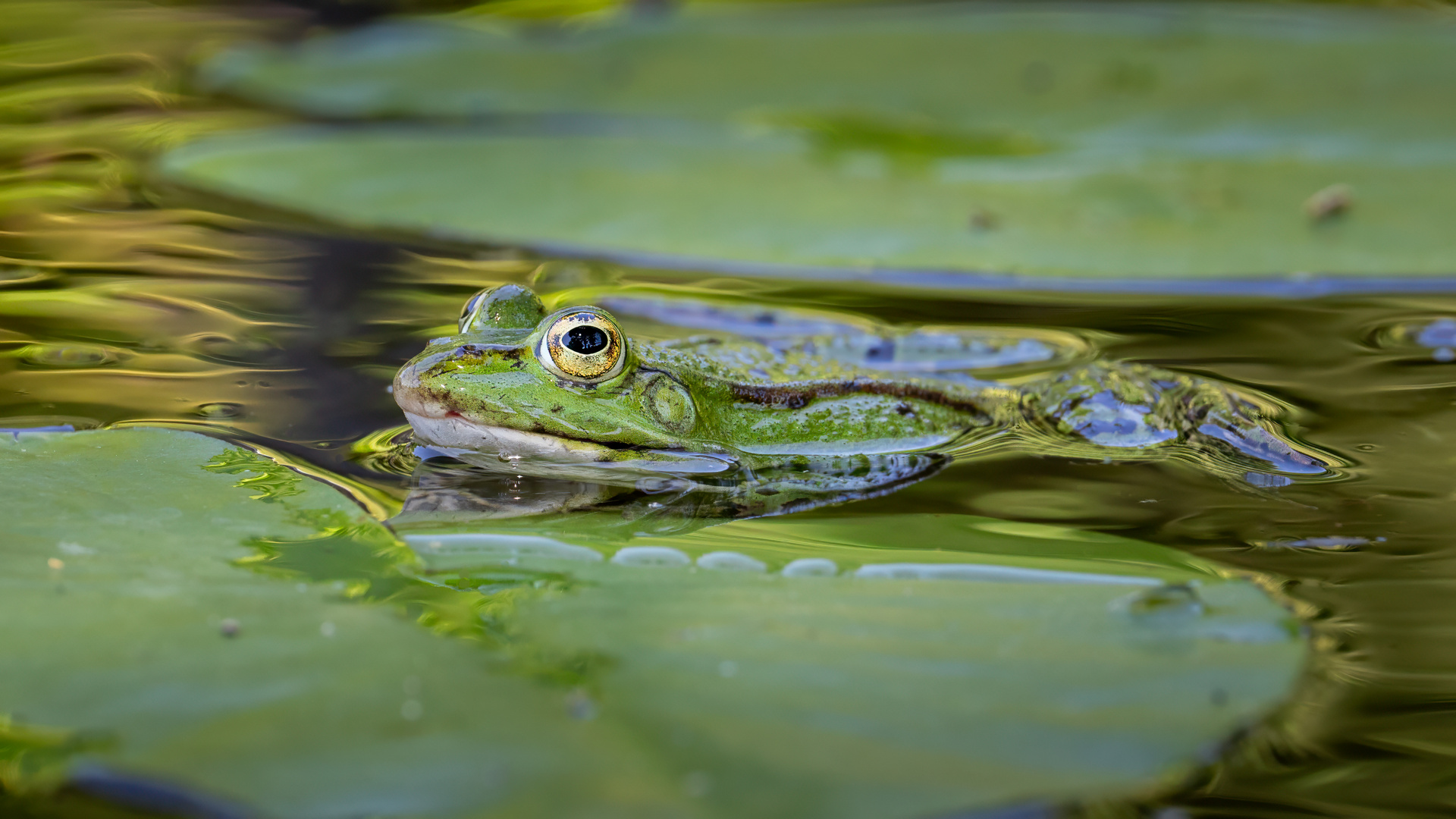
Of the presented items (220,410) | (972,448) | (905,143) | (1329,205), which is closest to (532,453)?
(220,410)

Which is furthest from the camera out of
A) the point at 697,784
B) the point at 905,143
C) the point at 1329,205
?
the point at 905,143

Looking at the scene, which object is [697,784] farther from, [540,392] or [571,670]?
[540,392]

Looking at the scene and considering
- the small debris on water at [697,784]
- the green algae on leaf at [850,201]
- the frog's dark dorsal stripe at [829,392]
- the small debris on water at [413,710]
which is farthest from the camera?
the green algae on leaf at [850,201]

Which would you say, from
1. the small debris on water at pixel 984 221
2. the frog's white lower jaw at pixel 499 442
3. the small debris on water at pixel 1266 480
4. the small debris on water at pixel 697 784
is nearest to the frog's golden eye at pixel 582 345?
the frog's white lower jaw at pixel 499 442

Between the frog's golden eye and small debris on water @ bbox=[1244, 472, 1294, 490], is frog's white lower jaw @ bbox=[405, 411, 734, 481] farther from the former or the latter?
small debris on water @ bbox=[1244, 472, 1294, 490]

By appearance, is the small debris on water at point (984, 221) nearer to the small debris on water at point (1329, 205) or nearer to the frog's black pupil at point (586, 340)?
the small debris on water at point (1329, 205)

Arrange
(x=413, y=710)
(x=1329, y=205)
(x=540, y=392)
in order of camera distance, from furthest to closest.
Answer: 1. (x=1329, y=205)
2. (x=540, y=392)
3. (x=413, y=710)

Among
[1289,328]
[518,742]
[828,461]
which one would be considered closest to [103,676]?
[518,742]
